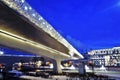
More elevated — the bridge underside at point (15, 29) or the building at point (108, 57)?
the building at point (108, 57)


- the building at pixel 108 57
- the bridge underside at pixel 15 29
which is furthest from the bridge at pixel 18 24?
the building at pixel 108 57

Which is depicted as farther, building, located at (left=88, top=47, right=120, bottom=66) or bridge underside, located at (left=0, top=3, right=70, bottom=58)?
building, located at (left=88, top=47, right=120, bottom=66)

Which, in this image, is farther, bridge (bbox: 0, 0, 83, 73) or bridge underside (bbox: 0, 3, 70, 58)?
bridge underside (bbox: 0, 3, 70, 58)

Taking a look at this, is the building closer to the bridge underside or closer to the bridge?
the bridge underside

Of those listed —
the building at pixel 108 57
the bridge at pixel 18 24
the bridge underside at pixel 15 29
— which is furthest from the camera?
the building at pixel 108 57

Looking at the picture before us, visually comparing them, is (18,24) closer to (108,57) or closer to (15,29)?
(15,29)

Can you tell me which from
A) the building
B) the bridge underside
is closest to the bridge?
the bridge underside

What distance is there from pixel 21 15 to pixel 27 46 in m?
20.0

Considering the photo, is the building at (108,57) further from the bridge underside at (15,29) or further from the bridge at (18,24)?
the bridge at (18,24)

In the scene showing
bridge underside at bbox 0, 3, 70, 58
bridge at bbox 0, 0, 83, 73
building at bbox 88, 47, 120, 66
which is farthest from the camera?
building at bbox 88, 47, 120, 66

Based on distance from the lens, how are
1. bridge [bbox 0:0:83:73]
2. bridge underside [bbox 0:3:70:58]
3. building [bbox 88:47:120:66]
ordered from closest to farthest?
1. bridge [bbox 0:0:83:73]
2. bridge underside [bbox 0:3:70:58]
3. building [bbox 88:47:120:66]

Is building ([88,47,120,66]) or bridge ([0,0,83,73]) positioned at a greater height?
building ([88,47,120,66])

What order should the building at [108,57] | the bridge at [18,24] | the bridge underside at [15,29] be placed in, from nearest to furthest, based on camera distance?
1. the bridge at [18,24]
2. the bridge underside at [15,29]
3. the building at [108,57]

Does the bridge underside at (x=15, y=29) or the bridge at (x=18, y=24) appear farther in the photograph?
the bridge underside at (x=15, y=29)
